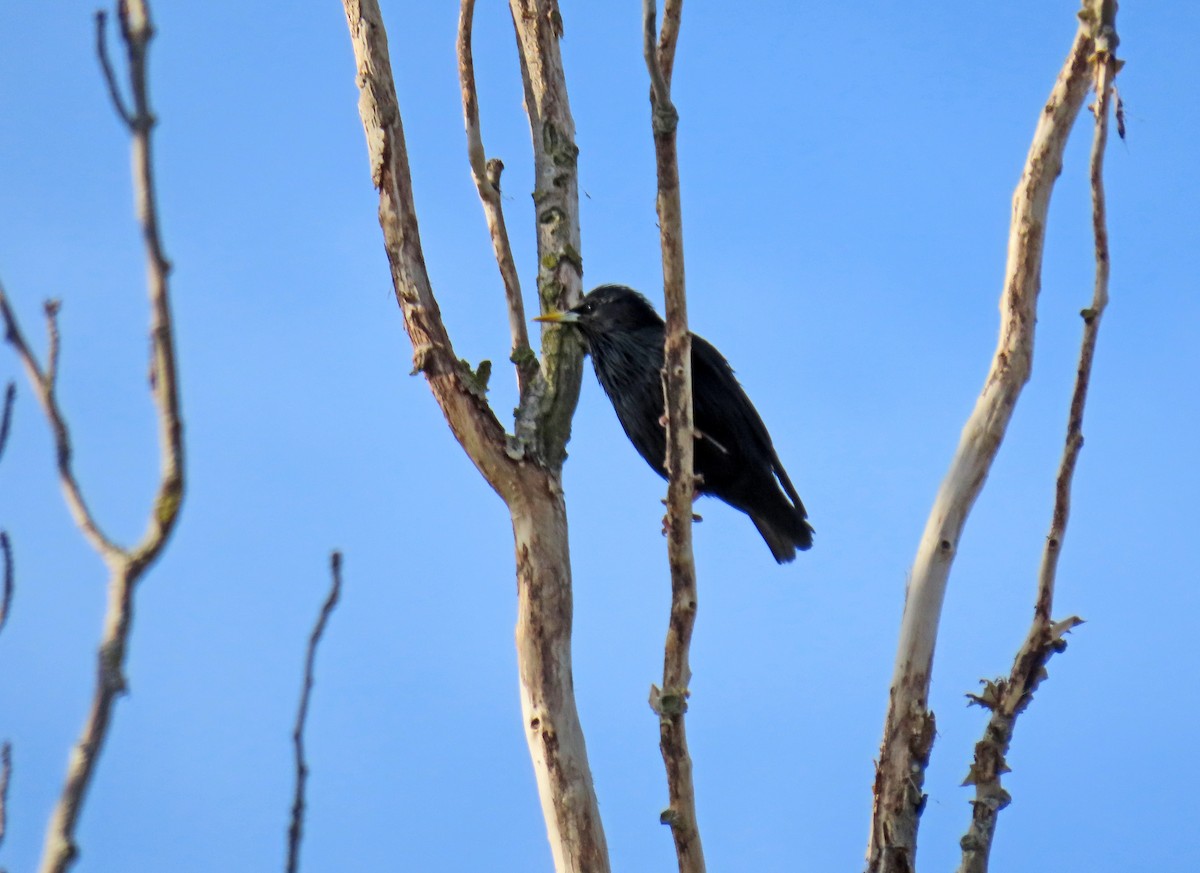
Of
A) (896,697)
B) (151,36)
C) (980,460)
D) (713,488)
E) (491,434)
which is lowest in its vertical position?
(151,36)

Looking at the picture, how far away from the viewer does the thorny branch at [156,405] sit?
63.1 inches

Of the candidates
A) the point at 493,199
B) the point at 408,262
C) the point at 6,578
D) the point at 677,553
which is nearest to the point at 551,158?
the point at 493,199

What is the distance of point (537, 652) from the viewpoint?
4.46m

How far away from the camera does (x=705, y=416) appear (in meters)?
6.71

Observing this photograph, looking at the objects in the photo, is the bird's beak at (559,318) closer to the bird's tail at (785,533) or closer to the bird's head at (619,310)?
the bird's head at (619,310)

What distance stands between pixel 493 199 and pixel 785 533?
2.52 metres

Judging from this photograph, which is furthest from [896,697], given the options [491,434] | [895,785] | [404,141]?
[404,141]

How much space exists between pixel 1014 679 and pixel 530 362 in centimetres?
234

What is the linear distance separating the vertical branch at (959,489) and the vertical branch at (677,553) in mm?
554

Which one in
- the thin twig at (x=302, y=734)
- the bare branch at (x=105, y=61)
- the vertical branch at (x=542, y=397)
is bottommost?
the thin twig at (x=302, y=734)

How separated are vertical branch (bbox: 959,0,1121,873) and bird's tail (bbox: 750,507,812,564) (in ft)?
10.2

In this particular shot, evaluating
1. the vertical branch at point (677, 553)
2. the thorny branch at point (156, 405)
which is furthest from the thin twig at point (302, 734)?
the vertical branch at point (677, 553)

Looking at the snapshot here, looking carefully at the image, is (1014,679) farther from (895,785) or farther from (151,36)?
(151,36)

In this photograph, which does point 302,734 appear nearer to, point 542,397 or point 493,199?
point 542,397
